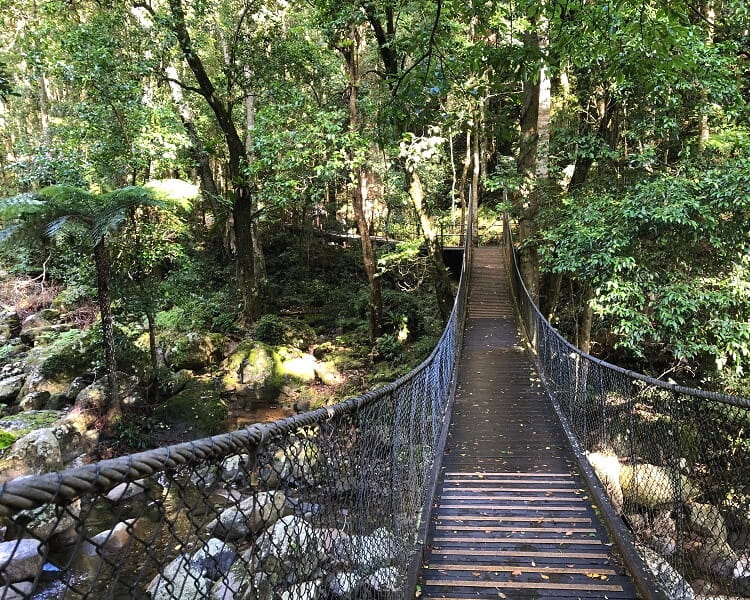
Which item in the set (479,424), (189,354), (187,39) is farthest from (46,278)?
(479,424)

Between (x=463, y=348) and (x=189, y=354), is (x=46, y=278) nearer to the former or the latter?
(x=189, y=354)

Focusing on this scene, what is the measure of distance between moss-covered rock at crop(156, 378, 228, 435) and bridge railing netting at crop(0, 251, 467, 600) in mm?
1671

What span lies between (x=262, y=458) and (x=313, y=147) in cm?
617

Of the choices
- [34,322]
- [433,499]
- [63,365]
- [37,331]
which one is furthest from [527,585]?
[34,322]

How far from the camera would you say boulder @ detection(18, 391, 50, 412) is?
6.86 meters

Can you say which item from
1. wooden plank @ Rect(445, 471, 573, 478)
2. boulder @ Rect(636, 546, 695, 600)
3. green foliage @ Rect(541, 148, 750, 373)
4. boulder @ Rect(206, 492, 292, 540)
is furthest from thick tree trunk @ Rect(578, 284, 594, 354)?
boulder @ Rect(206, 492, 292, 540)

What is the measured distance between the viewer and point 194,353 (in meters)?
8.42

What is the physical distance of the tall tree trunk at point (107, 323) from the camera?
5.94 meters

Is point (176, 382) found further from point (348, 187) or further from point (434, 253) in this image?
point (434, 253)

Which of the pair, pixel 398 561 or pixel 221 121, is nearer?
pixel 398 561

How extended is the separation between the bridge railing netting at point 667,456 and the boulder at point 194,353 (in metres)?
5.65

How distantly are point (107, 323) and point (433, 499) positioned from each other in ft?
15.7

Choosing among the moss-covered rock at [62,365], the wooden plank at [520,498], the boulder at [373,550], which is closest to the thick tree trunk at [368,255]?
the moss-covered rock at [62,365]

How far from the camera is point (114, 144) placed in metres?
7.25
